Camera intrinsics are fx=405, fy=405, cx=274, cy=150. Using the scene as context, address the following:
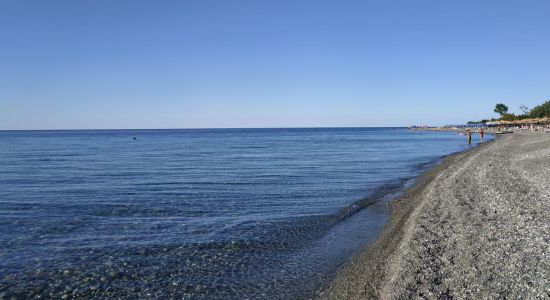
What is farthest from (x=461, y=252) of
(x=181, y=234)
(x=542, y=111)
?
(x=542, y=111)

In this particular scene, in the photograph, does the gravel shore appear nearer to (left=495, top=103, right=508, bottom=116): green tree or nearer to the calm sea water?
the calm sea water

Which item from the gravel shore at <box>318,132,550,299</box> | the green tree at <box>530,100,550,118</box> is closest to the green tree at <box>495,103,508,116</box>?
the green tree at <box>530,100,550,118</box>

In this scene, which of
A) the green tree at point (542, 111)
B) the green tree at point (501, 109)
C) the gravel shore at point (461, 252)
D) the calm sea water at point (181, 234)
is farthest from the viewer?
the green tree at point (501, 109)

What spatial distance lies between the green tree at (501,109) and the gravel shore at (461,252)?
185 m

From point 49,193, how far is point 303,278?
63.0 feet

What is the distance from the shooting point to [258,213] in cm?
1836

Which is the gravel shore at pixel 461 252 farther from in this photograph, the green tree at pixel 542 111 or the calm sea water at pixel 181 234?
the green tree at pixel 542 111

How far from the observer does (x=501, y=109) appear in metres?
181

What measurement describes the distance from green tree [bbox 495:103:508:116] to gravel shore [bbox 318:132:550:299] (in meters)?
185

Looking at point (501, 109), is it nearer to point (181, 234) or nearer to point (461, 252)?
point (461, 252)

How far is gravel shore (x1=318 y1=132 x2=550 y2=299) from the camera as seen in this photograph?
8585 millimetres

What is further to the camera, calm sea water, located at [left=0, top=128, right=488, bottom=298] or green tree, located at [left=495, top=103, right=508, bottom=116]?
green tree, located at [left=495, top=103, right=508, bottom=116]

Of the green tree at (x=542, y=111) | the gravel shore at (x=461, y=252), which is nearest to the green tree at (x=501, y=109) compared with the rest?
the green tree at (x=542, y=111)

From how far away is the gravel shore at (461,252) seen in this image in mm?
8585
